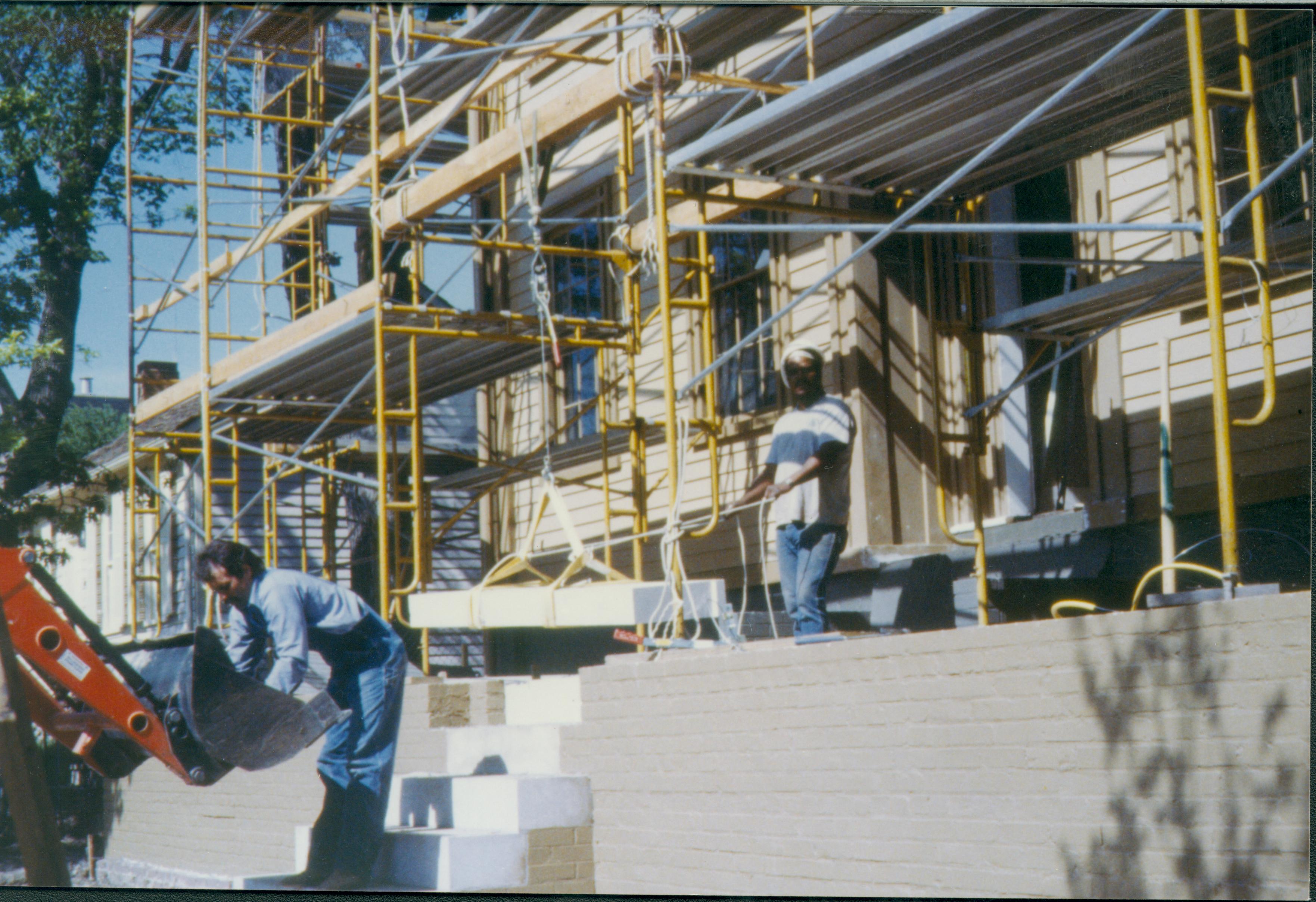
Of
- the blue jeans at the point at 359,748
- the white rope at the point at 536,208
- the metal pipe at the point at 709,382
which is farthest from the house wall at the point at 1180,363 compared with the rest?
the blue jeans at the point at 359,748

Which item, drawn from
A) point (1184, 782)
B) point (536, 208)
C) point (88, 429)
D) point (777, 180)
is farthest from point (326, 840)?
point (88, 429)

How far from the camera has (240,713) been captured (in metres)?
7.06

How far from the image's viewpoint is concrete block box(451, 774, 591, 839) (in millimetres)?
6949

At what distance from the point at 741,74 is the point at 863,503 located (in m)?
3.26

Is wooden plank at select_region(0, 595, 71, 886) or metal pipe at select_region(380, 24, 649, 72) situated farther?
metal pipe at select_region(380, 24, 649, 72)

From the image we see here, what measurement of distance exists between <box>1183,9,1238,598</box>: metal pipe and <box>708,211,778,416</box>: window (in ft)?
16.5

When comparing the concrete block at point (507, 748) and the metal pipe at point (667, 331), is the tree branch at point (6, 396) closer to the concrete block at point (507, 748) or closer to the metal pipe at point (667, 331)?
the concrete block at point (507, 748)

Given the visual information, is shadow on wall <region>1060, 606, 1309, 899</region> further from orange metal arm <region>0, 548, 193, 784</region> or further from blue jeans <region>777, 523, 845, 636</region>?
orange metal arm <region>0, 548, 193, 784</region>

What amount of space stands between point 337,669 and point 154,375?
7.28 m

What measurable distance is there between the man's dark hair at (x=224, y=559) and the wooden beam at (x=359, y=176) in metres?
3.62

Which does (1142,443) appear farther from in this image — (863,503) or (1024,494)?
(863,503)

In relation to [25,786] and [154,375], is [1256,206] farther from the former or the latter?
[154,375]

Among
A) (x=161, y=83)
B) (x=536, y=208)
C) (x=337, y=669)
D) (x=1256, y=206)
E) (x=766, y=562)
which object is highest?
(x=161, y=83)

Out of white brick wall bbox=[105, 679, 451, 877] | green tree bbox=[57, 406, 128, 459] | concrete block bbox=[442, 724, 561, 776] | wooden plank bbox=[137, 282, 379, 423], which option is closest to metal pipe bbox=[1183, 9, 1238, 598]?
concrete block bbox=[442, 724, 561, 776]
